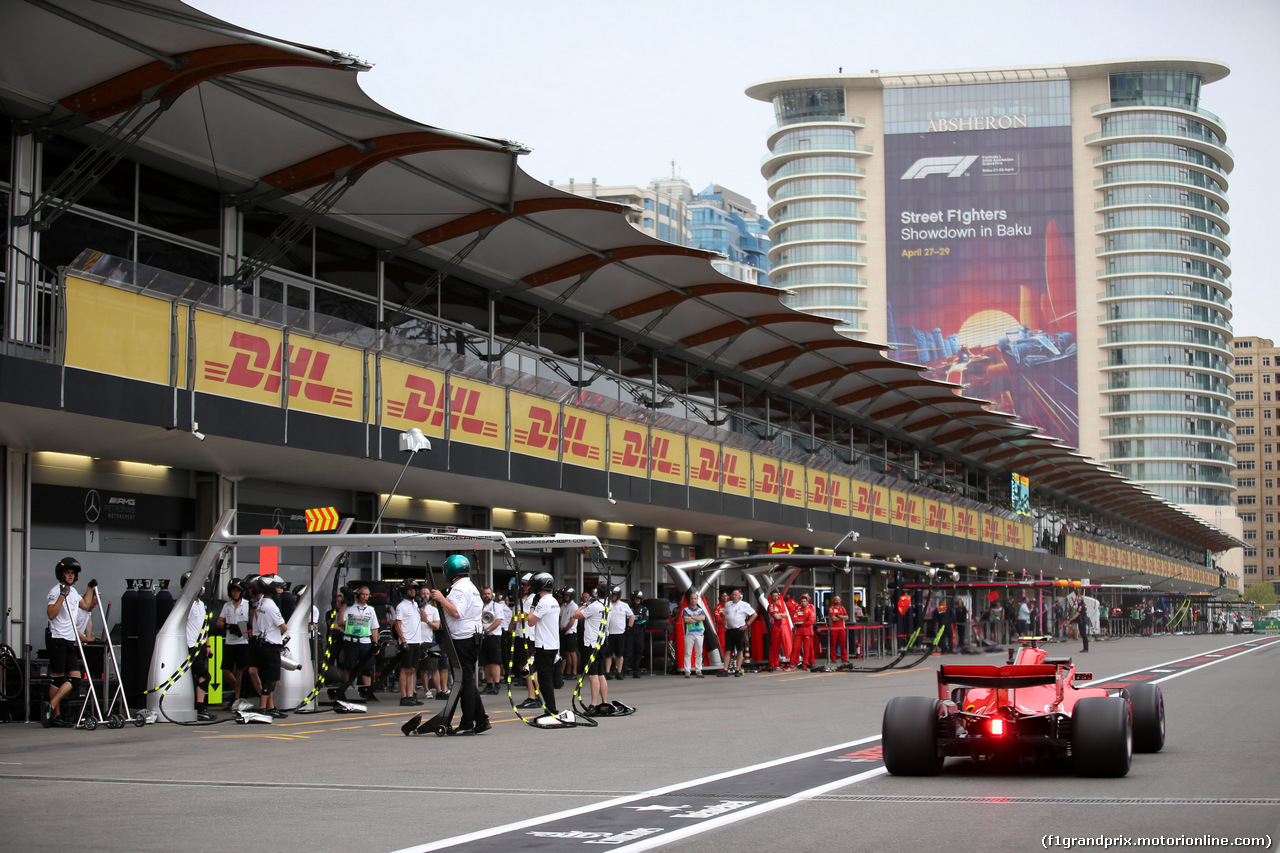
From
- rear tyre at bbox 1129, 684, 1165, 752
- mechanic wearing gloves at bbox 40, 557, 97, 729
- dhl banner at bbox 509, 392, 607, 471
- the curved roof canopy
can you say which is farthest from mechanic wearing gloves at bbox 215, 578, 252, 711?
rear tyre at bbox 1129, 684, 1165, 752

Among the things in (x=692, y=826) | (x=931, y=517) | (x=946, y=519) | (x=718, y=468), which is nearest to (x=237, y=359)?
(x=692, y=826)

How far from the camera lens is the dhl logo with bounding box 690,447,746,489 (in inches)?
1182

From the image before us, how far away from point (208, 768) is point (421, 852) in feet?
16.0

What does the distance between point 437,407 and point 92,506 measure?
221 inches

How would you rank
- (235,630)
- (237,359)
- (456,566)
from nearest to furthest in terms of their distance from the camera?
1. (456,566)
2. (235,630)
3. (237,359)

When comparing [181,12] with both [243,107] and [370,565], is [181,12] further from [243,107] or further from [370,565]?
[370,565]

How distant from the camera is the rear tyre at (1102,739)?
9609 millimetres

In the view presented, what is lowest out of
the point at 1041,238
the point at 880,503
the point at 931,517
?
the point at 931,517

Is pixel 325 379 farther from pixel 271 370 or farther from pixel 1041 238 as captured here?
pixel 1041 238

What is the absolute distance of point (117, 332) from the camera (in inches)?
629

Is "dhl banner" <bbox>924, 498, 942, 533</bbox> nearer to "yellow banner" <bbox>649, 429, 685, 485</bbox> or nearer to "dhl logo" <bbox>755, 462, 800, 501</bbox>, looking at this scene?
"dhl logo" <bbox>755, 462, 800, 501</bbox>

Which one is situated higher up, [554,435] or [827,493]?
[554,435]

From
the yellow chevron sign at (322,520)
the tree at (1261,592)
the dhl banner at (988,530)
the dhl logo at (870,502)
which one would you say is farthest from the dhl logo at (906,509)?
the tree at (1261,592)

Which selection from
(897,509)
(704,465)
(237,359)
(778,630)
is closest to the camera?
(237,359)
